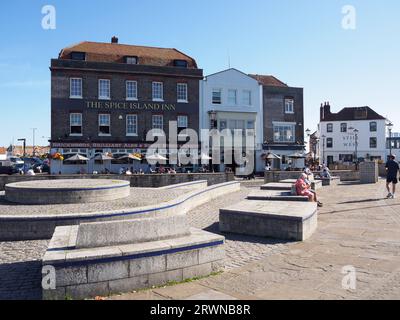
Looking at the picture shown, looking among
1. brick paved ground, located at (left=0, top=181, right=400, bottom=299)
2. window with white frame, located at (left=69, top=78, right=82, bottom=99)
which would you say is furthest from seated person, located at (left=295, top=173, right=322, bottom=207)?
window with white frame, located at (left=69, top=78, right=82, bottom=99)

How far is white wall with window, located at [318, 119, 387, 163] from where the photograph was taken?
64438 mm

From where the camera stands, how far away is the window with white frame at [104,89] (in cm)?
3712

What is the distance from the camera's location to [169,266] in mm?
5637

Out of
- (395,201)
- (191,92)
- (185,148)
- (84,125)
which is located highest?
(191,92)

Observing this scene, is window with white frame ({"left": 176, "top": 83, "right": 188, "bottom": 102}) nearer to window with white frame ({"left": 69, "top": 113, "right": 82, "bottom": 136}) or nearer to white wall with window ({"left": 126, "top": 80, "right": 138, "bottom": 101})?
white wall with window ({"left": 126, "top": 80, "right": 138, "bottom": 101})

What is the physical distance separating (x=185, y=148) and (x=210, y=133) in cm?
360

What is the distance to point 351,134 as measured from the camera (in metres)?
64.9

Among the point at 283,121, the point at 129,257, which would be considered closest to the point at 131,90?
the point at 283,121

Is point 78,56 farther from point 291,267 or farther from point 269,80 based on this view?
point 291,267

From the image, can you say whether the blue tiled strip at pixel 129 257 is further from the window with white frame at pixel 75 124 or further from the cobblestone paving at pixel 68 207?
the window with white frame at pixel 75 124

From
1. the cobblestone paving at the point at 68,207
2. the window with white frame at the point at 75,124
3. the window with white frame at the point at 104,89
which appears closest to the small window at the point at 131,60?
the window with white frame at the point at 104,89

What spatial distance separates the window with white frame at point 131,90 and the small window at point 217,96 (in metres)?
9.11

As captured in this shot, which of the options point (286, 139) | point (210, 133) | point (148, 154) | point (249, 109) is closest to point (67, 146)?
point (148, 154)

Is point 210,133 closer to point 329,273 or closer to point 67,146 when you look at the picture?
point 67,146
